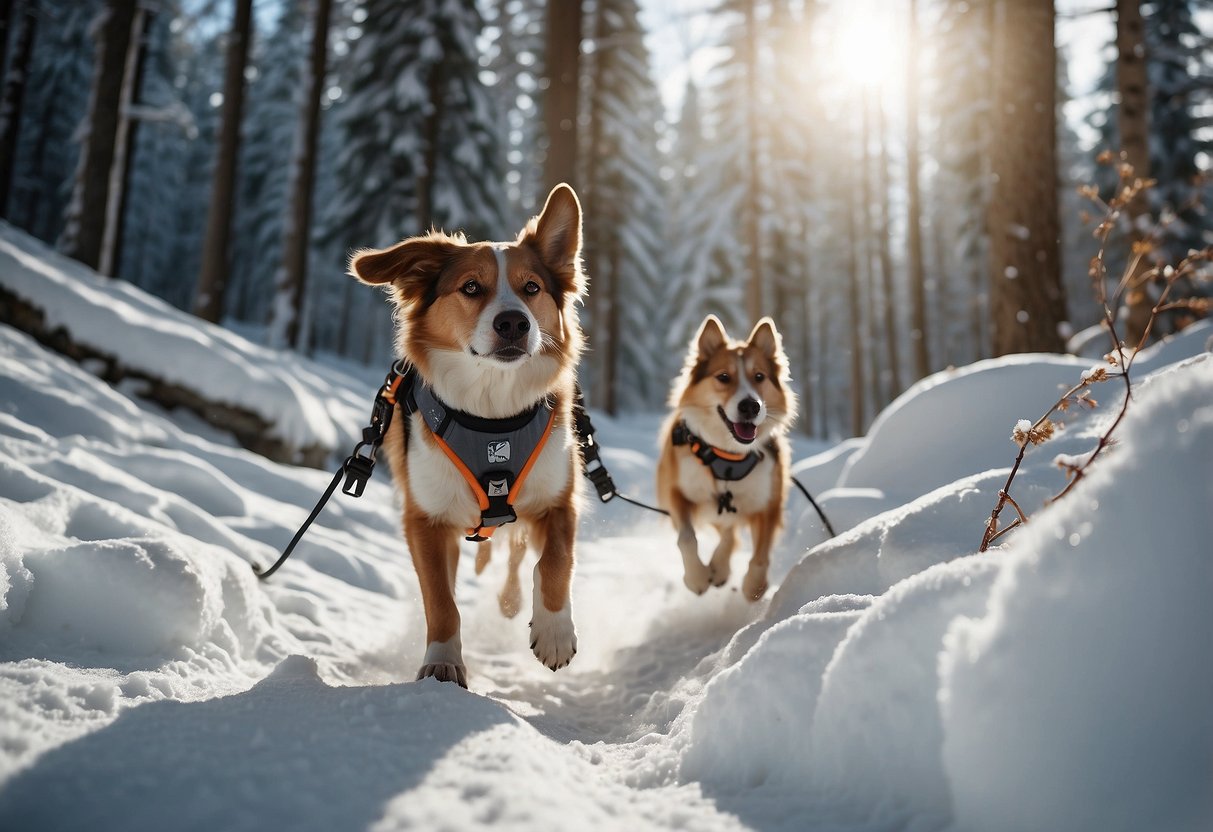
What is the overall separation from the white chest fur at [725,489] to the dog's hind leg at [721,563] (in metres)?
0.15

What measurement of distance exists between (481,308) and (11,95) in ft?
56.4

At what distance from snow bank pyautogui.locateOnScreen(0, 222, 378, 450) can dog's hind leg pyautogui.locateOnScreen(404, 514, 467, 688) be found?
17.7 ft

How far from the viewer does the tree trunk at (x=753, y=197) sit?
1619 centimetres

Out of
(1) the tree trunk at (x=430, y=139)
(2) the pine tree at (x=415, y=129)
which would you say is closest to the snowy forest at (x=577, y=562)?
(1) the tree trunk at (x=430, y=139)

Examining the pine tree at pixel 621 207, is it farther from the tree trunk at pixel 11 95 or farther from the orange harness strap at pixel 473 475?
the orange harness strap at pixel 473 475

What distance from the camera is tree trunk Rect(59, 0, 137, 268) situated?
10.1 m

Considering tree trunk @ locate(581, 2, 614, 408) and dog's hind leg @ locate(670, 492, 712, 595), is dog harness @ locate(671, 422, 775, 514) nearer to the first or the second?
dog's hind leg @ locate(670, 492, 712, 595)

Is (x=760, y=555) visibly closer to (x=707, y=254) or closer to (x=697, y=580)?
(x=697, y=580)

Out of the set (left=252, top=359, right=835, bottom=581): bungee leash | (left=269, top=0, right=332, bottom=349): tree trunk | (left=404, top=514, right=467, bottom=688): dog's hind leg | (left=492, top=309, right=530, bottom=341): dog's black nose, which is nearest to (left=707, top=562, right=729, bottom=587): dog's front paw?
(left=252, top=359, right=835, bottom=581): bungee leash

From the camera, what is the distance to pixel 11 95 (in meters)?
14.3

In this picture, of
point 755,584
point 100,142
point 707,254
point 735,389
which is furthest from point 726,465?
point 707,254

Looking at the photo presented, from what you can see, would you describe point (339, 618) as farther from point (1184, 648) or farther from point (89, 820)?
point (1184, 648)

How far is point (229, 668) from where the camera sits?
2709 mm

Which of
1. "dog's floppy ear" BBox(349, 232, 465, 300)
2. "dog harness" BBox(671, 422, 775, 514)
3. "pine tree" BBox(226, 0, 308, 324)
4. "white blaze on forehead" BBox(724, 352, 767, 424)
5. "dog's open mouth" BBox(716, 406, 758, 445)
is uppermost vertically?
"pine tree" BBox(226, 0, 308, 324)
